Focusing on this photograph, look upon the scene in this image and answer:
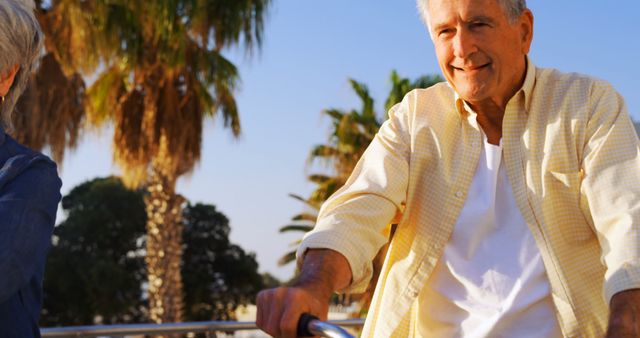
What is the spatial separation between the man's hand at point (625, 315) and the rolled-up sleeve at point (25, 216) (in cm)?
100

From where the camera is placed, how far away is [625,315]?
1678 millimetres

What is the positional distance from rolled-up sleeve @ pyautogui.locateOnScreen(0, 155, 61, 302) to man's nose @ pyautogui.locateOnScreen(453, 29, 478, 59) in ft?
2.80

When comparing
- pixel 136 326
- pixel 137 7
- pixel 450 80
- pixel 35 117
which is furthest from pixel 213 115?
pixel 450 80

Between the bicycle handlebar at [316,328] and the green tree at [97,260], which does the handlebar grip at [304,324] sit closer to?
the bicycle handlebar at [316,328]

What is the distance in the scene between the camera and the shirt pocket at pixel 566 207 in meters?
2.02

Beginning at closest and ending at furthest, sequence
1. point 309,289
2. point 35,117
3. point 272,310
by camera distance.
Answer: point 272,310 < point 309,289 < point 35,117

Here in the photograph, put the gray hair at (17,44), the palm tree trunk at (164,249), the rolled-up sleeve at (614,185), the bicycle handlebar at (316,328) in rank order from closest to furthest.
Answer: the bicycle handlebar at (316,328) → the rolled-up sleeve at (614,185) → the gray hair at (17,44) → the palm tree trunk at (164,249)

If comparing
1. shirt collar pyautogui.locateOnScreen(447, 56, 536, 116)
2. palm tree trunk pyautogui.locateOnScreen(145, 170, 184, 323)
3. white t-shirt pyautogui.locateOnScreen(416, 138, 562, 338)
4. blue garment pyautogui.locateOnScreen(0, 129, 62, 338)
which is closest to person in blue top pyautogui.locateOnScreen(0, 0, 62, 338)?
blue garment pyautogui.locateOnScreen(0, 129, 62, 338)

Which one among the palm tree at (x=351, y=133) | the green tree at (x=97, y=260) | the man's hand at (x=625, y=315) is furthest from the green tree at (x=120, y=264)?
the man's hand at (x=625, y=315)

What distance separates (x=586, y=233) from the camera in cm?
202

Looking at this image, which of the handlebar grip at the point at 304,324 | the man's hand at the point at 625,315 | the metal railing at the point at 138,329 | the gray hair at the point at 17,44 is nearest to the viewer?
the handlebar grip at the point at 304,324

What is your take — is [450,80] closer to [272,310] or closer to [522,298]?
[522,298]

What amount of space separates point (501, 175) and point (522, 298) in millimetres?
283

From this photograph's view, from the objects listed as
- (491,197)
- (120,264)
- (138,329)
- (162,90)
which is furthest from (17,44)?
(120,264)
